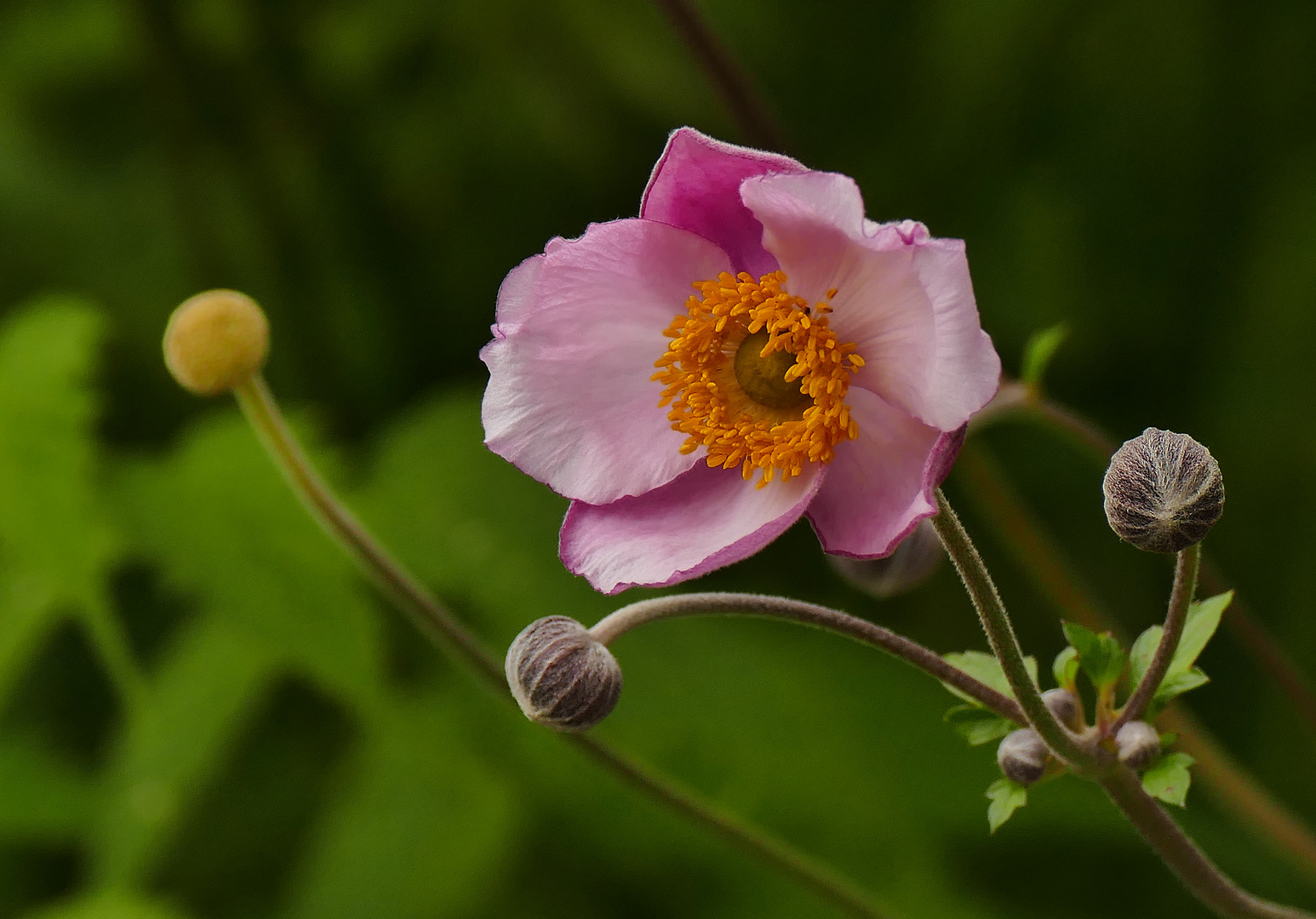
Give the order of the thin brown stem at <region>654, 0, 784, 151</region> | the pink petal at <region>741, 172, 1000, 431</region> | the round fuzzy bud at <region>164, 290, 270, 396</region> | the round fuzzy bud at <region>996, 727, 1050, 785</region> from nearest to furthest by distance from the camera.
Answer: the pink petal at <region>741, 172, 1000, 431</region>
the round fuzzy bud at <region>996, 727, 1050, 785</region>
the round fuzzy bud at <region>164, 290, 270, 396</region>
the thin brown stem at <region>654, 0, 784, 151</region>

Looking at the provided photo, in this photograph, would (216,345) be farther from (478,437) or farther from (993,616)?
(478,437)

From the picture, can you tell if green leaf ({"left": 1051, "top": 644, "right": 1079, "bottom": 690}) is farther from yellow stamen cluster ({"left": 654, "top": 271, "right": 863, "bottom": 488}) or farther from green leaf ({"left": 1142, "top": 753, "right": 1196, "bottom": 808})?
yellow stamen cluster ({"left": 654, "top": 271, "right": 863, "bottom": 488})

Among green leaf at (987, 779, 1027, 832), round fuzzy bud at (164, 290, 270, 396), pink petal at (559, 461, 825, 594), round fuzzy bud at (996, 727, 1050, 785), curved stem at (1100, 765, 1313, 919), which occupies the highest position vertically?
round fuzzy bud at (164, 290, 270, 396)

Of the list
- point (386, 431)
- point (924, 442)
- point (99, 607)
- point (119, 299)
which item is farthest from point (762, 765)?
point (119, 299)

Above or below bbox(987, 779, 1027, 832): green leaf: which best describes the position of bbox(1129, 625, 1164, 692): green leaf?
below

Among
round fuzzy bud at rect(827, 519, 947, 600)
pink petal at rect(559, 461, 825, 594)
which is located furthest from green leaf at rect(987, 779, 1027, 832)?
round fuzzy bud at rect(827, 519, 947, 600)

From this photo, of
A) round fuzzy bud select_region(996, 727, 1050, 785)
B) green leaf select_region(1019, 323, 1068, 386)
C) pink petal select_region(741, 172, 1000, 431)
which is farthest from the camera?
green leaf select_region(1019, 323, 1068, 386)

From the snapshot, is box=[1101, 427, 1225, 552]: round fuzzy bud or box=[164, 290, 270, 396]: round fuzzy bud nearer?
box=[1101, 427, 1225, 552]: round fuzzy bud
